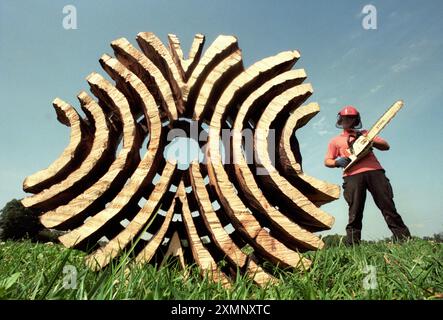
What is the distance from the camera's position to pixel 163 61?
236cm

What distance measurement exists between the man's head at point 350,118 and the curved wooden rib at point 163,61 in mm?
3311

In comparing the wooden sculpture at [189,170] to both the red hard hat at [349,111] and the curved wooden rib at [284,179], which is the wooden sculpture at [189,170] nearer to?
the curved wooden rib at [284,179]

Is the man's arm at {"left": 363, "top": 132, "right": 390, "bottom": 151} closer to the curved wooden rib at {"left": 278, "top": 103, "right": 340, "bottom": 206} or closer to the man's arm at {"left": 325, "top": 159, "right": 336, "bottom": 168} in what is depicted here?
the man's arm at {"left": 325, "top": 159, "right": 336, "bottom": 168}

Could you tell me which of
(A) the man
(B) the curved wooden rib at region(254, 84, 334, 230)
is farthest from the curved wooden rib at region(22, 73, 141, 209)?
(A) the man

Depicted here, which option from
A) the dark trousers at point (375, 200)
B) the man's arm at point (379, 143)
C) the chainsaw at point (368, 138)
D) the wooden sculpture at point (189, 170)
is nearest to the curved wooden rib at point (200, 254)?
the wooden sculpture at point (189, 170)

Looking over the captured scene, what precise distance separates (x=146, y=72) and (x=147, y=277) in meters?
1.27

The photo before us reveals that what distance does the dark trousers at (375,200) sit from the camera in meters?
4.71

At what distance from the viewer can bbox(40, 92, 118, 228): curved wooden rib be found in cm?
204

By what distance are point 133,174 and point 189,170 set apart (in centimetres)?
33

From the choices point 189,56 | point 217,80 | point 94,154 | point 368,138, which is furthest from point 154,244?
point 368,138

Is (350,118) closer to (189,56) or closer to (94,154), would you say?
(189,56)

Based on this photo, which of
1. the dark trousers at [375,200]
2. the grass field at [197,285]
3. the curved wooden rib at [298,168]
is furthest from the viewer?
the dark trousers at [375,200]

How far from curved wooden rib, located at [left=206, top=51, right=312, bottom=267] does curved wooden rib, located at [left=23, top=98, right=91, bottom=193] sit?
0.80 meters
